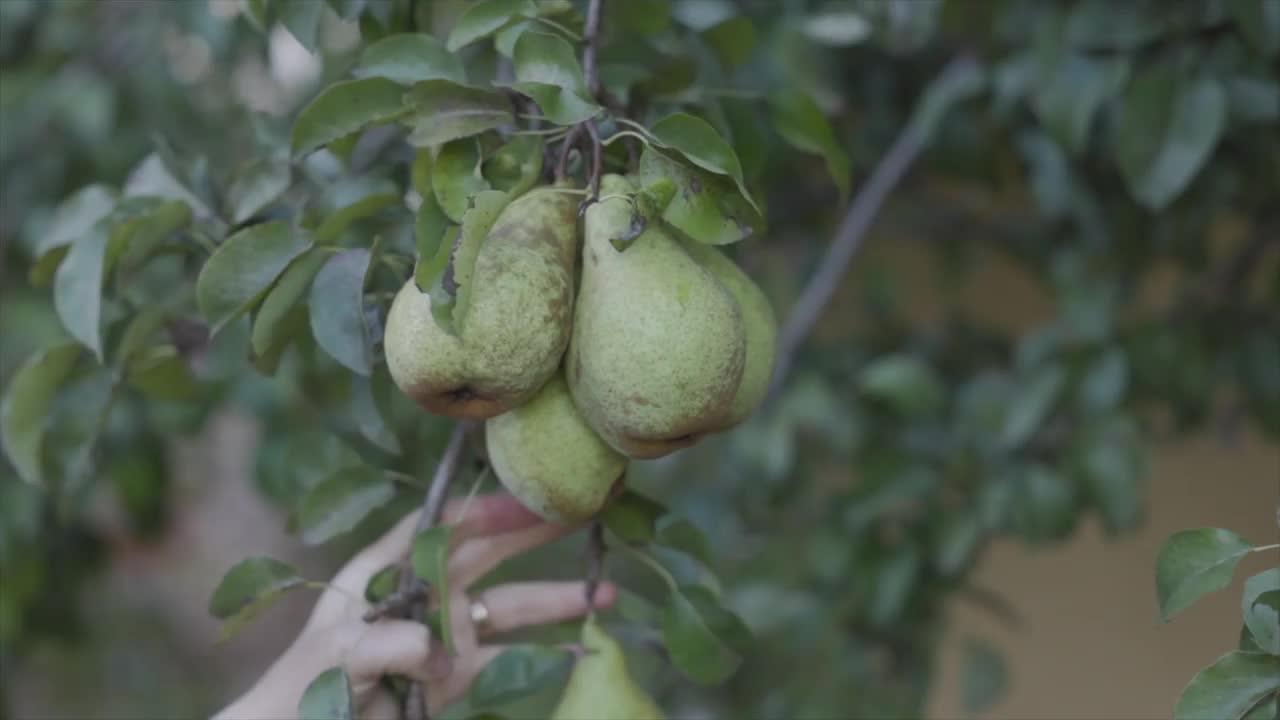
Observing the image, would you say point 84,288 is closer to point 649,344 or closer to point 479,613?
point 479,613

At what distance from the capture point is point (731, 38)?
99 cm

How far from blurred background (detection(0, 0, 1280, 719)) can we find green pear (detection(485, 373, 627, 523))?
0.81ft

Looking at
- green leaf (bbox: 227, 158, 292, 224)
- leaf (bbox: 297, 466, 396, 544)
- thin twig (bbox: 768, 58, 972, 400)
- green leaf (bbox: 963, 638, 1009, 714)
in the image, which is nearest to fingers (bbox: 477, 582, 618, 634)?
leaf (bbox: 297, 466, 396, 544)

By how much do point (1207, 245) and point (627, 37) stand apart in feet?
3.02

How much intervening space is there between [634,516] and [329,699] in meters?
0.23

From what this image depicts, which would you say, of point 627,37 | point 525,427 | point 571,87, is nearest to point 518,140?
point 571,87

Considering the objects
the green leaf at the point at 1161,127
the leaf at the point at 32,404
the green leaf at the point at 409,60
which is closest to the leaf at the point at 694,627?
the green leaf at the point at 409,60

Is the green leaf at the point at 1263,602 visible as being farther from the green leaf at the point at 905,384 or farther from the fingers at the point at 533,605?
the green leaf at the point at 905,384

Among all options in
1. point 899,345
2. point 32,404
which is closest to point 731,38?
point 32,404

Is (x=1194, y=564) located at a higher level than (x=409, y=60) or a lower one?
lower

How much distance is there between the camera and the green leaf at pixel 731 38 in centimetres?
97

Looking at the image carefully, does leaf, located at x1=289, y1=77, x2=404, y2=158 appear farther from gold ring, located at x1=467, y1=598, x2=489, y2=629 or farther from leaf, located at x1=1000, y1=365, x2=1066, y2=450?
leaf, located at x1=1000, y1=365, x2=1066, y2=450

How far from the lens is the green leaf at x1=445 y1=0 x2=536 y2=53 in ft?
2.46

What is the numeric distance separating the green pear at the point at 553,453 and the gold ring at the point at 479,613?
0.21 metres
